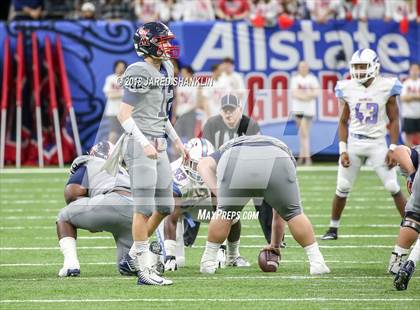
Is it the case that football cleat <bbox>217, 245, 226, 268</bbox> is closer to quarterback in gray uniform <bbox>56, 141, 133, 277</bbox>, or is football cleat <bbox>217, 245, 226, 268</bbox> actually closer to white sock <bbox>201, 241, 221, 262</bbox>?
white sock <bbox>201, 241, 221, 262</bbox>

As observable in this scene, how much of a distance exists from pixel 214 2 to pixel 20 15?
305 centimetres

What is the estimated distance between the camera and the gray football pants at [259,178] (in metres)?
6.84

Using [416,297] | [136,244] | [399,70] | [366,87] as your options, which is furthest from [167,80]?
[399,70]

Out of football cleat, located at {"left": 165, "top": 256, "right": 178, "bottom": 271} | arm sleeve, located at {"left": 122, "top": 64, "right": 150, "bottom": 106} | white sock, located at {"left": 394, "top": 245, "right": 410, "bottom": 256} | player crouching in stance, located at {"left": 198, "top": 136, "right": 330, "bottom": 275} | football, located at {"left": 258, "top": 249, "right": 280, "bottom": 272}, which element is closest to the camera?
arm sleeve, located at {"left": 122, "top": 64, "right": 150, "bottom": 106}

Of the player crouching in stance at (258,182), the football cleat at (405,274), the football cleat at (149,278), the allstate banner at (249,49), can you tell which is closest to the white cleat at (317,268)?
the player crouching in stance at (258,182)

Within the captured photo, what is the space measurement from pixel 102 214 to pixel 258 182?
1.05m

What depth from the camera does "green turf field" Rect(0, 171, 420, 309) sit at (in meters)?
5.95

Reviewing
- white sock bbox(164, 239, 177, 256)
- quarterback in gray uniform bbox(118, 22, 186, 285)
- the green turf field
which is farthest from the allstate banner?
quarterback in gray uniform bbox(118, 22, 186, 285)

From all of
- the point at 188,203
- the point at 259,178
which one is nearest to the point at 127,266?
the point at 188,203

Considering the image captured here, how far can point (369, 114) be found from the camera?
9.02 m

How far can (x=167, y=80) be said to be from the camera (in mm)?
6648

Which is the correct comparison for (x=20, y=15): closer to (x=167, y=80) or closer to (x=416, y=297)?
(x=167, y=80)

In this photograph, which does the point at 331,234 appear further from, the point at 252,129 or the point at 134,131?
the point at 134,131

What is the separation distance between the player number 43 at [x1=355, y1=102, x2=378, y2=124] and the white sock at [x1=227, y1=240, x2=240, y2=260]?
6.55 feet
